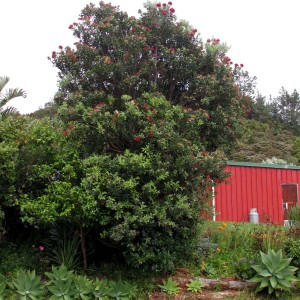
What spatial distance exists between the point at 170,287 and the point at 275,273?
1.63 metres

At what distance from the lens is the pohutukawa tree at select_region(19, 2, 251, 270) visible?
6297mm

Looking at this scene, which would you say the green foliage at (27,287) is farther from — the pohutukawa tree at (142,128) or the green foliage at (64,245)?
the pohutukawa tree at (142,128)

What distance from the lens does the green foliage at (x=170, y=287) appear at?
6578 millimetres

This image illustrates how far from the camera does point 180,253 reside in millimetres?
7023

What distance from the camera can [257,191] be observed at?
46.6 ft

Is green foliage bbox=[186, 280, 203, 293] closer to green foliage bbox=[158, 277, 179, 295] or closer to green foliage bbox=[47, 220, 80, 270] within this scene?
green foliage bbox=[158, 277, 179, 295]

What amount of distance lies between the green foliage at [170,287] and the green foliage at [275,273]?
46.8 inches

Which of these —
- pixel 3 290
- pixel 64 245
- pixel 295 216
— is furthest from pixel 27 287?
pixel 295 216

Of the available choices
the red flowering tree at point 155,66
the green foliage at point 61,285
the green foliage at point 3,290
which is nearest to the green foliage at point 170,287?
the green foliage at point 61,285

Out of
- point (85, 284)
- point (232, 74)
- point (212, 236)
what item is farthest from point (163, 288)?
point (232, 74)

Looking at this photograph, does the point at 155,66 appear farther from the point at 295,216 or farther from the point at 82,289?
the point at 82,289

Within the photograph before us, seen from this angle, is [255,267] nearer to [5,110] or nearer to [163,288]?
[163,288]

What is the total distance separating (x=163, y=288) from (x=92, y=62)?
13.5 ft

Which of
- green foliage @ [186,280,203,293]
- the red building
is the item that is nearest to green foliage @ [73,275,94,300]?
green foliage @ [186,280,203,293]
